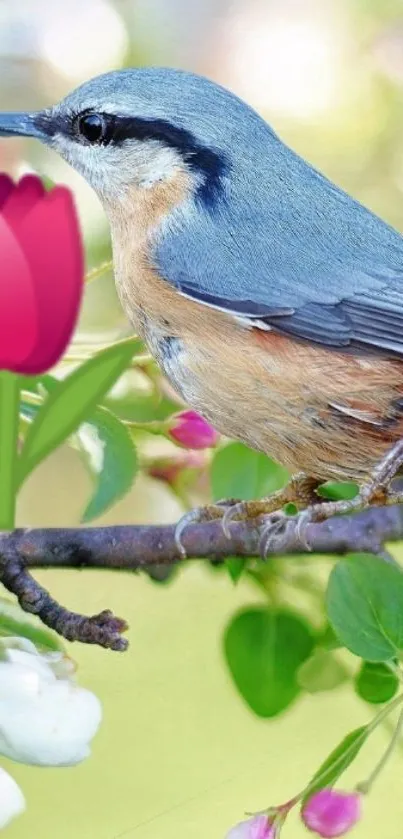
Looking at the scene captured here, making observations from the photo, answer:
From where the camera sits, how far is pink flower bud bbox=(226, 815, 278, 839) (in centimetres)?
47

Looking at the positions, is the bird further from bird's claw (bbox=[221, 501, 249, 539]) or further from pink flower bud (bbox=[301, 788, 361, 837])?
pink flower bud (bbox=[301, 788, 361, 837])

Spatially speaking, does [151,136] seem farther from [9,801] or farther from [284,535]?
[9,801]

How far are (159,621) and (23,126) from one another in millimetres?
265

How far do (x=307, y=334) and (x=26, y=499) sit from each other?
0.59ft

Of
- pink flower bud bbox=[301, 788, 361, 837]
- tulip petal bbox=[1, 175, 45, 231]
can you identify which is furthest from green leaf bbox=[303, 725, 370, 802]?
tulip petal bbox=[1, 175, 45, 231]

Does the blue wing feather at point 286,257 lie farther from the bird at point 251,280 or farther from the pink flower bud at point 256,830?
the pink flower bud at point 256,830

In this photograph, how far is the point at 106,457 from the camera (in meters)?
0.52

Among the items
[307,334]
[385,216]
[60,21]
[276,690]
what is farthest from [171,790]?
[60,21]

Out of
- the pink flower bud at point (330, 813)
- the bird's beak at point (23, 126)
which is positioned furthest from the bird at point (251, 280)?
the pink flower bud at point (330, 813)

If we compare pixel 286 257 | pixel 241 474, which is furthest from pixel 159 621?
pixel 286 257

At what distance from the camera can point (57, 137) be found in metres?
0.54

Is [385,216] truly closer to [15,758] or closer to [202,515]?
[202,515]

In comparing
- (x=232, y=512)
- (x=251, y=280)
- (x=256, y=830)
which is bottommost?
(x=256, y=830)

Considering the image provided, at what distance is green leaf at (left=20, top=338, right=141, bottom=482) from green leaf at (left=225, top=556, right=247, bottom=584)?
9cm
